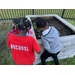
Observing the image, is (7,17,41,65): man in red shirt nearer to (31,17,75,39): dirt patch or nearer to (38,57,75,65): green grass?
(31,17,75,39): dirt patch

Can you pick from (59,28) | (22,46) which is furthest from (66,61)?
(22,46)

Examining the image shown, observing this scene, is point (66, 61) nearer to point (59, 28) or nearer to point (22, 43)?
point (59, 28)

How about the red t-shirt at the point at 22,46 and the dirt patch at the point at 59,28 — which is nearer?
the red t-shirt at the point at 22,46

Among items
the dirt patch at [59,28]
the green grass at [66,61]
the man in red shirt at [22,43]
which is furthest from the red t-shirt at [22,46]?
the green grass at [66,61]

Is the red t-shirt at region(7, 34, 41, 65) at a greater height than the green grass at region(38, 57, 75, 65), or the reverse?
the red t-shirt at region(7, 34, 41, 65)

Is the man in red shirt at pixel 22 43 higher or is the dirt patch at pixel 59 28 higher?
the man in red shirt at pixel 22 43

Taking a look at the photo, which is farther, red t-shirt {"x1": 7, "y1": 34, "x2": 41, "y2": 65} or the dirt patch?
the dirt patch

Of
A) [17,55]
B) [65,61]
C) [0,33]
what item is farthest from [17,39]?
[0,33]

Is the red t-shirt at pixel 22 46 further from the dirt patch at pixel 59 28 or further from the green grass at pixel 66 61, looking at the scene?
the green grass at pixel 66 61

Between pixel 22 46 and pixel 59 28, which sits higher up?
pixel 22 46

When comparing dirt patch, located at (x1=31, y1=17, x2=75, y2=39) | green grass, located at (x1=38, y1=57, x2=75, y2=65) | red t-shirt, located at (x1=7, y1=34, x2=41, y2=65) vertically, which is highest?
red t-shirt, located at (x1=7, y1=34, x2=41, y2=65)

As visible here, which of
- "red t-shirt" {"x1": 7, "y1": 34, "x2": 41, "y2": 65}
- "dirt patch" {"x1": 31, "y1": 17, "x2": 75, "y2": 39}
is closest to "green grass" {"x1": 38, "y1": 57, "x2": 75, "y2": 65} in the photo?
"dirt patch" {"x1": 31, "y1": 17, "x2": 75, "y2": 39}

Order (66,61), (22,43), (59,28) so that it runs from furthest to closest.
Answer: (59,28) → (66,61) → (22,43)

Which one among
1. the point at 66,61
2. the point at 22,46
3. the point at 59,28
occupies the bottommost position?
the point at 66,61
